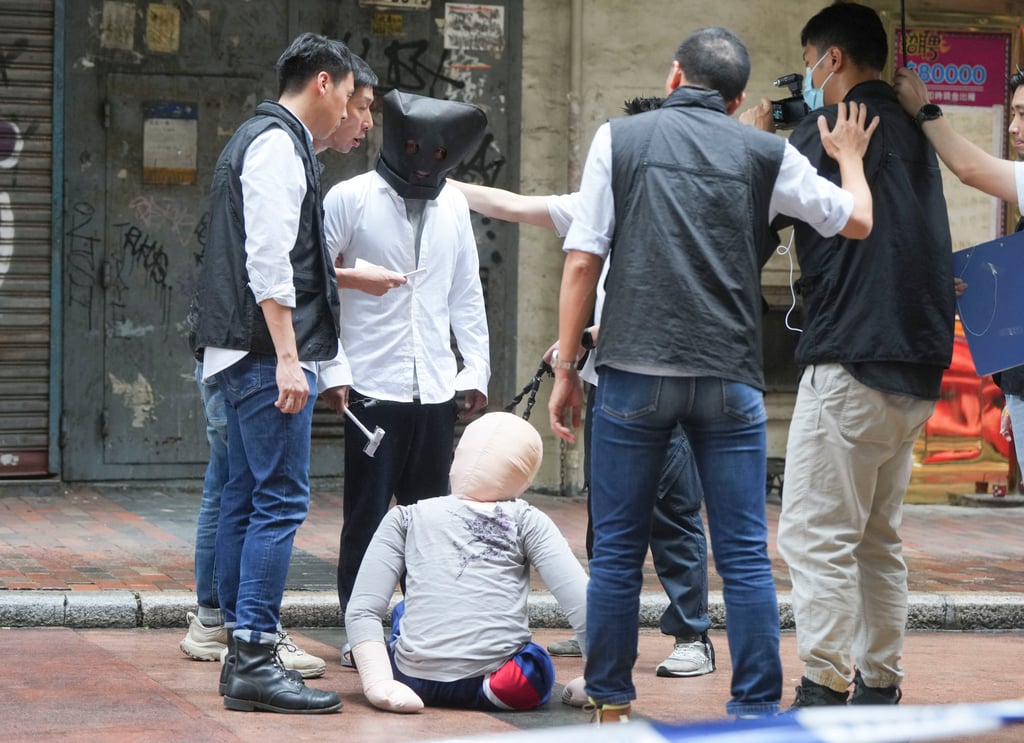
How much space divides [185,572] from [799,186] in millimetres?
4259

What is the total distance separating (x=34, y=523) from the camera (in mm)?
9148

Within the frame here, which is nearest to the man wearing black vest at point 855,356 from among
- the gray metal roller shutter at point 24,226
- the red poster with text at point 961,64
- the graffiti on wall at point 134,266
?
the graffiti on wall at point 134,266

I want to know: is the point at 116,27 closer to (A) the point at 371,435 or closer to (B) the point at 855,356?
(A) the point at 371,435

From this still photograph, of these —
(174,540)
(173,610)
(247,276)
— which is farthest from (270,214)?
(174,540)

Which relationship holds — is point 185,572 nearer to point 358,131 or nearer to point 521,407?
point 358,131

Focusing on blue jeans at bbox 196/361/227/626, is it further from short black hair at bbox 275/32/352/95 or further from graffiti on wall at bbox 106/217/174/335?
graffiti on wall at bbox 106/217/174/335

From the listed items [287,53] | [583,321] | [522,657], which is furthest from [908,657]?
[287,53]

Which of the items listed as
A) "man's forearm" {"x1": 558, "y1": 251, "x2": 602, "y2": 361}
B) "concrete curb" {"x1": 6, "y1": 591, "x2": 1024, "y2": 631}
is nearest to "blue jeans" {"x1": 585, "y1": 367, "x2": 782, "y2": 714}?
"man's forearm" {"x1": 558, "y1": 251, "x2": 602, "y2": 361}

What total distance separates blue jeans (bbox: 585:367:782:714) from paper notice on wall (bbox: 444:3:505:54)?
6.92 meters

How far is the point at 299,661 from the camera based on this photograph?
5.76m

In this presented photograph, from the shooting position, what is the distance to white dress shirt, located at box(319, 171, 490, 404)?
5918 mm

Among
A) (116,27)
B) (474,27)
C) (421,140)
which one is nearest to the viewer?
(421,140)

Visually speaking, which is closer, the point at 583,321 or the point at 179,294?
the point at 583,321

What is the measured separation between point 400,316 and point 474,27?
552cm
